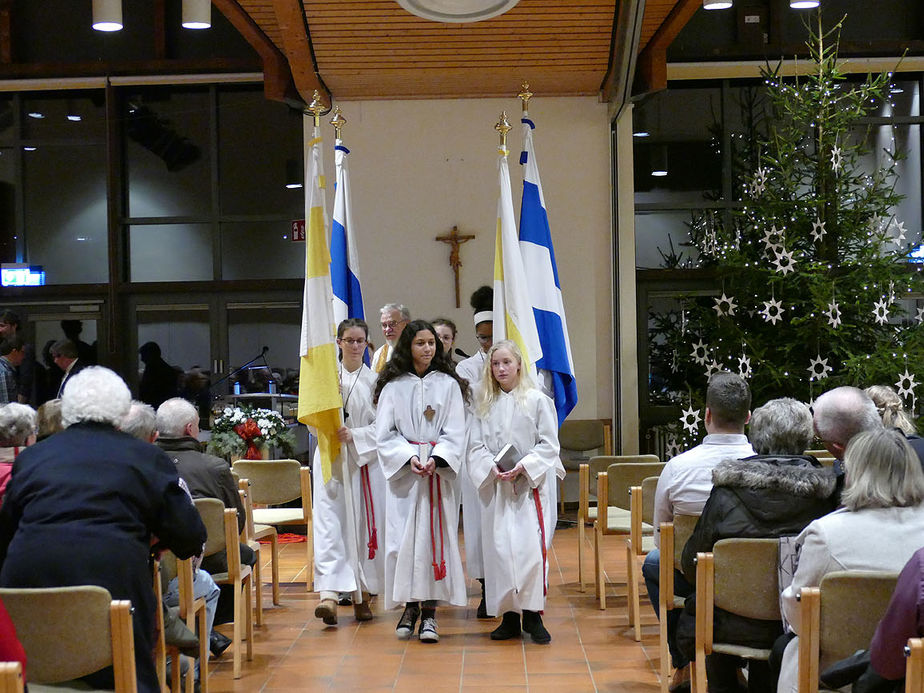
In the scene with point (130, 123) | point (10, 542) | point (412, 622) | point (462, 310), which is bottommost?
point (412, 622)

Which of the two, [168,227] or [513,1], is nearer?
[513,1]

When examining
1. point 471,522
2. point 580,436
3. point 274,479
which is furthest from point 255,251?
point 471,522

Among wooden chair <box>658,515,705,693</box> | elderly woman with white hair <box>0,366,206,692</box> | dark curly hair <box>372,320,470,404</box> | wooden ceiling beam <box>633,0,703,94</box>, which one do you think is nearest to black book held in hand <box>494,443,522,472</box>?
dark curly hair <box>372,320,470,404</box>

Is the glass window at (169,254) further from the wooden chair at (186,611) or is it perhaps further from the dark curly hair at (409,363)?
the wooden chair at (186,611)

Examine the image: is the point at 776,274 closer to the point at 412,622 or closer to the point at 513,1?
the point at 513,1

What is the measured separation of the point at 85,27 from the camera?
10.9 metres

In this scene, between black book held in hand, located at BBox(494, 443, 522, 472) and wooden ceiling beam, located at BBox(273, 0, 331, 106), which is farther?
wooden ceiling beam, located at BBox(273, 0, 331, 106)

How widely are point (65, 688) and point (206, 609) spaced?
1587 mm

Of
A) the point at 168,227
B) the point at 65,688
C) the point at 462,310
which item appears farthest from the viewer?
the point at 168,227

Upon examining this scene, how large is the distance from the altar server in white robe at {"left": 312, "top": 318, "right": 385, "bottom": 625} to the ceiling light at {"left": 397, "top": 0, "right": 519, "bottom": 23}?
258 cm

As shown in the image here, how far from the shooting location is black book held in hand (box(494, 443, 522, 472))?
5.95m

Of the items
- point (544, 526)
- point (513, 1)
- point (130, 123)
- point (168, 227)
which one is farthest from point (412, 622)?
point (130, 123)

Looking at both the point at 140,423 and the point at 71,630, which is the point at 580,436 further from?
the point at 71,630

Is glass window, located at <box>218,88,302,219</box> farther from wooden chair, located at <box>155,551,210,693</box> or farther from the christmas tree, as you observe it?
wooden chair, located at <box>155,551,210,693</box>
